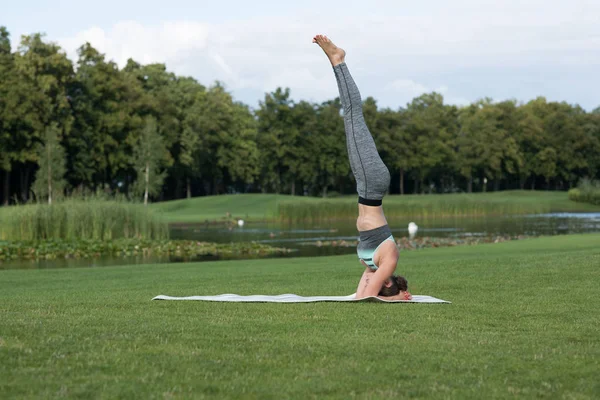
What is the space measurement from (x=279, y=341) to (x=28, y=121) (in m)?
54.6

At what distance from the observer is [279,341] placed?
6852 millimetres

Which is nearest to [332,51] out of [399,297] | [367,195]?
[367,195]

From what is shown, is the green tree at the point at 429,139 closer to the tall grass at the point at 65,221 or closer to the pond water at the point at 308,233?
the pond water at the point at 308,233

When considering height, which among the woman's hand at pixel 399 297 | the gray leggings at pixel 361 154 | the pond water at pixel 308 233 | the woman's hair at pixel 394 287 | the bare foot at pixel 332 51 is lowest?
the pond water at pixel 308 233

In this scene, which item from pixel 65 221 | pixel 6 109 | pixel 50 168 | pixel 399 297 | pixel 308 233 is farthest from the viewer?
pixel 6 109

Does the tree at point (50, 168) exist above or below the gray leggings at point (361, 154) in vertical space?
above

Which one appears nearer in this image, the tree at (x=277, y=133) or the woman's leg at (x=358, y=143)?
the woman's leg at (x=358, y=143)

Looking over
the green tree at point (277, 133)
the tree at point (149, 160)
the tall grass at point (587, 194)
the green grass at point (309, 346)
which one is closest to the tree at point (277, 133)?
the green tree at point (277, 133)

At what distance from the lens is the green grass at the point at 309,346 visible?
539cm

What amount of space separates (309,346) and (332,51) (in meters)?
4.61

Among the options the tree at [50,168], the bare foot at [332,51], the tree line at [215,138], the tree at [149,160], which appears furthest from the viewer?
the tree line at [215,138]

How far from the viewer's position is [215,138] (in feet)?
253

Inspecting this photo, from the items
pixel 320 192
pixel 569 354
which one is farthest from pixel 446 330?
pixel 320 192

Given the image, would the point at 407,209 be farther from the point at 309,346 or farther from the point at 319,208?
the point at 309,346
